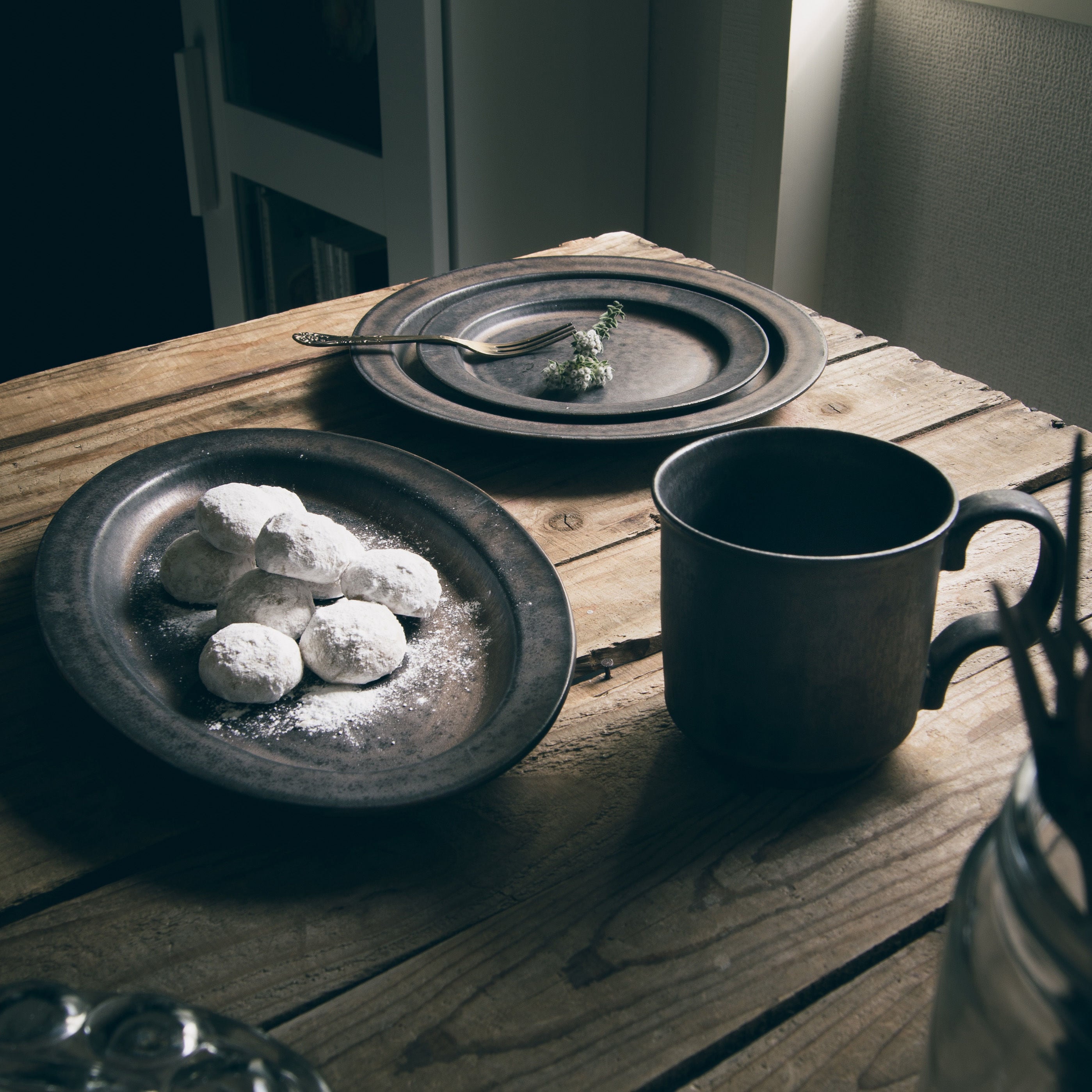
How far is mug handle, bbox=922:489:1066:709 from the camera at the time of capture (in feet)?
1.41

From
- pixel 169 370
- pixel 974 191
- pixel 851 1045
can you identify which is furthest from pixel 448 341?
pixel 974 191

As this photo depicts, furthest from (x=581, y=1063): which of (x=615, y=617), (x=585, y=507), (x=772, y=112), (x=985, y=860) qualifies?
(x=772, y=112)

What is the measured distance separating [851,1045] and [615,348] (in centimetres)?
65

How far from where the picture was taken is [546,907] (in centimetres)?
42

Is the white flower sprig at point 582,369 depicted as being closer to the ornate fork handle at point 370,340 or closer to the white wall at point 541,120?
the ornate fork handle at point 370,340

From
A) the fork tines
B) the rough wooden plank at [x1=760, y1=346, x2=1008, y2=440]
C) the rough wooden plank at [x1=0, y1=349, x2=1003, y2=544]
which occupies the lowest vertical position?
the rough wooden plank at [x1=0, y1=349, x2=1003, y2=544]

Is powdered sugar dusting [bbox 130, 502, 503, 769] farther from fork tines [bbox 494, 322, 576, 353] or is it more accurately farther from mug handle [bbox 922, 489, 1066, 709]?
fork tines [bbox 494, 322, 576, 353]

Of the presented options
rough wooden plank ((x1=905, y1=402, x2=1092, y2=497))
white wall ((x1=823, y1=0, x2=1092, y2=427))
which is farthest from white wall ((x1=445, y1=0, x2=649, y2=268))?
rough wooden plank ((x1=905, y1=402, x2=1092, y2=497))

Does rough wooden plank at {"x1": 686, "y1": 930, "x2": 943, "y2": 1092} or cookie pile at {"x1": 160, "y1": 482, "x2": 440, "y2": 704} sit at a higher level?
cookie pile at {"x1": 160, "y1": 482, "x2": 440, "y2": 704}

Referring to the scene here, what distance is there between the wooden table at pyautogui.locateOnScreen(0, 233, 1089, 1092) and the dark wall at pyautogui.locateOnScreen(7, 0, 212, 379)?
2.40 metres

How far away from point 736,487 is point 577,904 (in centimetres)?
21

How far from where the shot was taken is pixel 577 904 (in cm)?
42

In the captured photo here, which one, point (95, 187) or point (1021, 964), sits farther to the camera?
point (95, 187)

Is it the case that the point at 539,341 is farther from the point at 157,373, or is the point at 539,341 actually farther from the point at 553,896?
the point at 553,896
